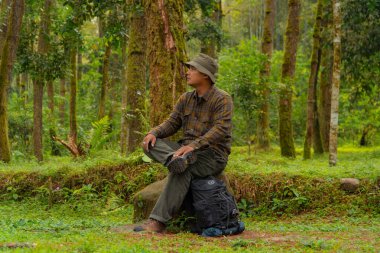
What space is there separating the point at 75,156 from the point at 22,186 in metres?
2.25

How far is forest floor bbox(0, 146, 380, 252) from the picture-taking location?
593 centimetres

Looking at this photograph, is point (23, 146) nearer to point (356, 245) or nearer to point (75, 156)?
point (75, 156)

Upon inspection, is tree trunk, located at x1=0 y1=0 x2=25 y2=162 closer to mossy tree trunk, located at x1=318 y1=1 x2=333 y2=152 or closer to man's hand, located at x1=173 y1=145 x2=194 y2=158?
man's hand, located at x1=173 y1=145 x2=194 y2=158

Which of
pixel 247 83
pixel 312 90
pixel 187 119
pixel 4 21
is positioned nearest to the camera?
pixel 187 119

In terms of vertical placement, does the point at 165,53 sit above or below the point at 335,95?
above

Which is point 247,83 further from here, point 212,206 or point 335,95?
point 212,206

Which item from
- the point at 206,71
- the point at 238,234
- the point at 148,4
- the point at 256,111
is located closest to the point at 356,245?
the point at 238,234

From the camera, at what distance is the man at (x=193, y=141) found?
713cm

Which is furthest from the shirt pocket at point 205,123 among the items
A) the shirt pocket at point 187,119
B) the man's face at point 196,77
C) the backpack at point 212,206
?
the backpack at point 212,206

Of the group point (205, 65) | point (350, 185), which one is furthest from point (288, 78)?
point (205, 65)

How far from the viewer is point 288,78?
17.6 meters

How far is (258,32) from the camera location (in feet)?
179

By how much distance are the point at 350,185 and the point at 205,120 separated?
3.47m

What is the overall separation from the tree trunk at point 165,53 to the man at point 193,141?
2241 mm
